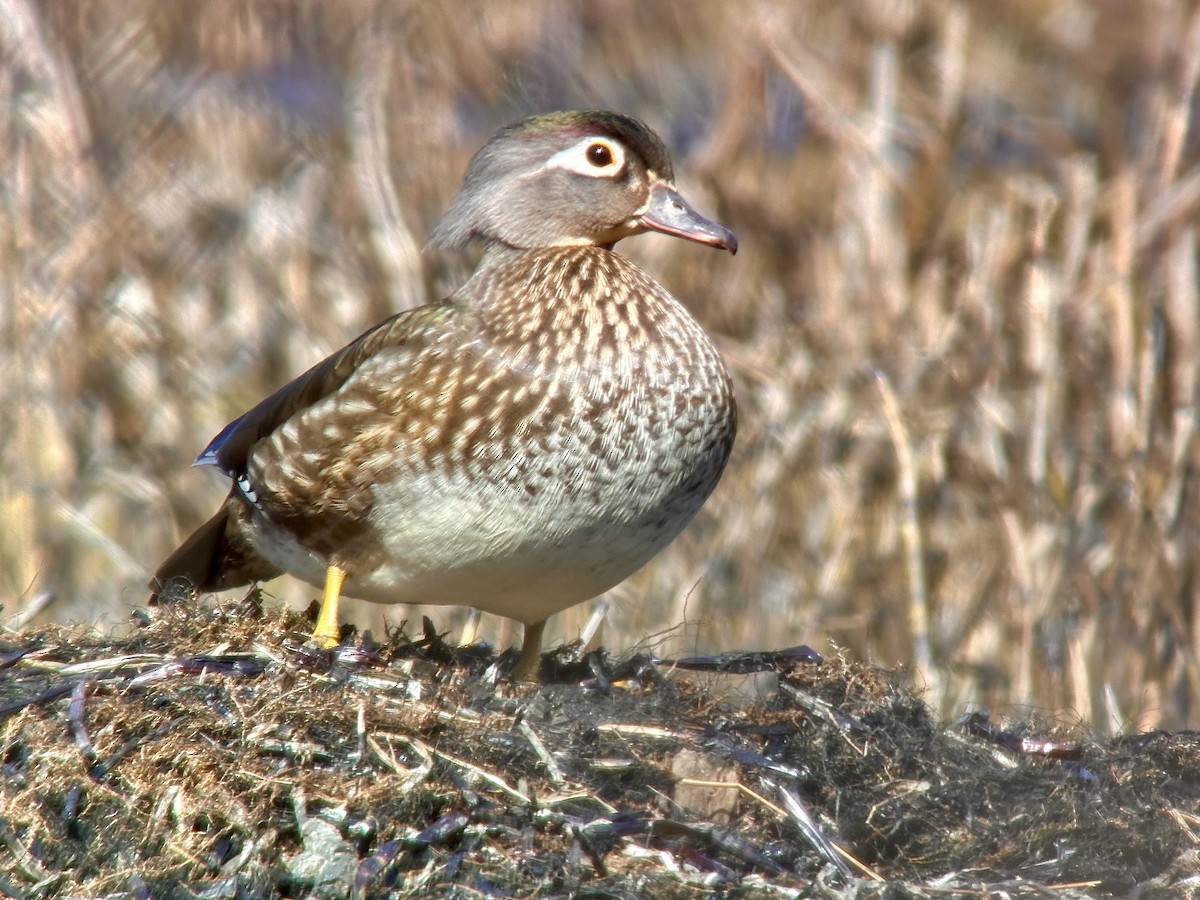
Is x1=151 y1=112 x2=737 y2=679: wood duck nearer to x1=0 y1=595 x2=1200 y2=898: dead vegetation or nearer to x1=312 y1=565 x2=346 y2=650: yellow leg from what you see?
x1=312 y1=565 x2=346 y2=650: yellow leg

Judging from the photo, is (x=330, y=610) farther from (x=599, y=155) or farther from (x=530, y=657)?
→ (x=599, y=155)

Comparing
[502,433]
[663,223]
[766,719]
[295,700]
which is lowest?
[766,719]

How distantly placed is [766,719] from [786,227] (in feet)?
10.2

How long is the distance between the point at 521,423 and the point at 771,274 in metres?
2.80

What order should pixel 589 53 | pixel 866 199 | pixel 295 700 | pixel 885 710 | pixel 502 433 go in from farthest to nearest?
pixel 589 53
pixel 866 199
pixel 502 433
pixel 885 710
pixel 295 700

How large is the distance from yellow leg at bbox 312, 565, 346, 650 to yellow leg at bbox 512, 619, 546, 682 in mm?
395

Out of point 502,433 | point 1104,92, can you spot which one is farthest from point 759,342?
point 502,433

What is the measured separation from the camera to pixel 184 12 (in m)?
5.69

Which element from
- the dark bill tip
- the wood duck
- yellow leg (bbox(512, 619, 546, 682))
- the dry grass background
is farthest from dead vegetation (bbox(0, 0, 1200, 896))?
the dark bill tip

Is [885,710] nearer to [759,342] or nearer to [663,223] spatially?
[663,223]

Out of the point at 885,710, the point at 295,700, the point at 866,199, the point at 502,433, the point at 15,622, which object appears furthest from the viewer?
the point at 866,199

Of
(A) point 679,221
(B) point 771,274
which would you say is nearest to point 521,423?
(A) point 679,221

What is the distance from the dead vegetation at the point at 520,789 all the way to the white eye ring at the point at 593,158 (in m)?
1.29

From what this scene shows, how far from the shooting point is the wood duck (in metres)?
3.07
